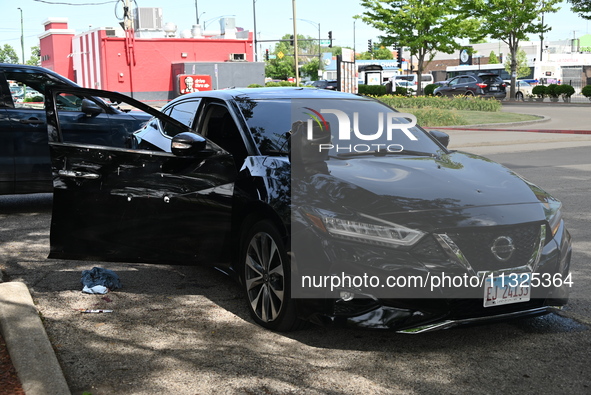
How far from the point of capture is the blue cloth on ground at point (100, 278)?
6020 mm

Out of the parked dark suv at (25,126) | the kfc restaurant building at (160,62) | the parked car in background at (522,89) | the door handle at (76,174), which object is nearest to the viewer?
the door handle at (76,174)

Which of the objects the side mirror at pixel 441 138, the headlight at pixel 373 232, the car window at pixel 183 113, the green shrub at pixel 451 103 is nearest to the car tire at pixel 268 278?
the headlight at pixel 373 232

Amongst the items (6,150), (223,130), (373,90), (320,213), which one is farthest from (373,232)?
(373,90)

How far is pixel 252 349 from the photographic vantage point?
4547 millimetres

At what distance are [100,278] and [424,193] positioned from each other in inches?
120

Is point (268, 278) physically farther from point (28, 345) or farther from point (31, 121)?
point (31, 121)

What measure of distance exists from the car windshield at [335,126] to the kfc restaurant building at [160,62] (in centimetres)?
4303

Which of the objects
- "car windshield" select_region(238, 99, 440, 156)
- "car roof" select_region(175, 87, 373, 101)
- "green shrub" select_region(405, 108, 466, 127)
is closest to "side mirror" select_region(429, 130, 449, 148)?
"car windshield" select_region(238, 99, 440, 156)

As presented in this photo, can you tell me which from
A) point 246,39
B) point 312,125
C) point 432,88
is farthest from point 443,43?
point 312,125

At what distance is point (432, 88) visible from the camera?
52.0 meters

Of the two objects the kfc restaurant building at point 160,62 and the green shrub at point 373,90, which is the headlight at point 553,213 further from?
the kfc restaurant building at point 160,62

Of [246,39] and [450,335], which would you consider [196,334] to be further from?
[246,39]

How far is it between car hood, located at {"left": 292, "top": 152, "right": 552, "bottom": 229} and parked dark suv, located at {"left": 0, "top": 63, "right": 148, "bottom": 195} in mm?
4644

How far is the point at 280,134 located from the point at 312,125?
267mm
